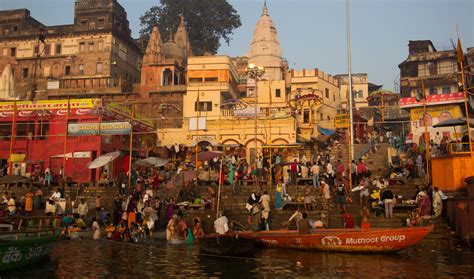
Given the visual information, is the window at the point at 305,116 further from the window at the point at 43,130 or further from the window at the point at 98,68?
the window at the point at 98,68

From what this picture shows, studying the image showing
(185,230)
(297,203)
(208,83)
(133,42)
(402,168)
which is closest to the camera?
(185,230)

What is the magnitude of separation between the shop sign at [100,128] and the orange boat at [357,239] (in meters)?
15.3

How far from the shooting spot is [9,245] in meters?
11.3

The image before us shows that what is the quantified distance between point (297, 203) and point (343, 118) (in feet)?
23.4

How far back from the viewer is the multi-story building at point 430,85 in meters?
35.3

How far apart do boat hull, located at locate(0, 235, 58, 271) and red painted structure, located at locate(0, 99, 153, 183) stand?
18833 millimetres

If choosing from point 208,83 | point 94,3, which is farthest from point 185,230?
point 94,3

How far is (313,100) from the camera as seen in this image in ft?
139

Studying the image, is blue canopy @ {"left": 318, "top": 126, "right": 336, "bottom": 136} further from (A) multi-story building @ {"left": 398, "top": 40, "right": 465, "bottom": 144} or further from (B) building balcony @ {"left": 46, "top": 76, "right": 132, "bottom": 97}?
(B) building balcony @ {"left": 46, "top": 76, "right": 132, "bottom": 97}

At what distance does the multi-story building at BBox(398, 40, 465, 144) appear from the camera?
1390 inches

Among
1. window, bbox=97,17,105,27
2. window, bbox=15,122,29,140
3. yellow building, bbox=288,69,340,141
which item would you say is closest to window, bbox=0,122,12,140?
window, bbox=15,122,29,140

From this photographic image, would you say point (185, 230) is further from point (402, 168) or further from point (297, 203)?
point (402, 168)

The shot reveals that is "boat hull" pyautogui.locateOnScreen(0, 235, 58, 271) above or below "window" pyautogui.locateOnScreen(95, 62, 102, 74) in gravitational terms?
below

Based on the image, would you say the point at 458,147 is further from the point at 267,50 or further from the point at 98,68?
the point at 98,68
